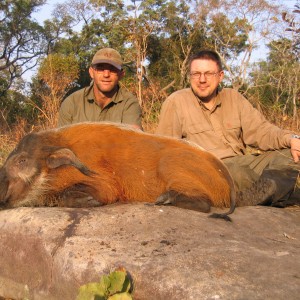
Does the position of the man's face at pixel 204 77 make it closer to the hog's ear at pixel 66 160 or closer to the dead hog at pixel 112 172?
the dead hog at pixel 112 172

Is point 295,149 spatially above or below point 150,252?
above

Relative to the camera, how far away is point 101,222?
3279 millimetres

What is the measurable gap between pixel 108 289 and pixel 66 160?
1.48 metres

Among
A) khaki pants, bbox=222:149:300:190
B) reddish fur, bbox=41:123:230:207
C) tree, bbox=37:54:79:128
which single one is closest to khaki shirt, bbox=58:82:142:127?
khaki pants, bbox=222:149:300:190

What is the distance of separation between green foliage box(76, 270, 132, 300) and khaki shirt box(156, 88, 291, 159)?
2.80m

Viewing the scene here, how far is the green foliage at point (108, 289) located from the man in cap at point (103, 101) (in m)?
3.47

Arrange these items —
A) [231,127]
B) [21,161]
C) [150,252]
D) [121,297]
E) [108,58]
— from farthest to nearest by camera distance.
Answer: [108,58]
[231,127]
[21,161]
[150,252]
[121,297]

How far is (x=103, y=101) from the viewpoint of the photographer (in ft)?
19.8

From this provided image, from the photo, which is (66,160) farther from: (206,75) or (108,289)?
(206,75)

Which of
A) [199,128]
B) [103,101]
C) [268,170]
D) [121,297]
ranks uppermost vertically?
[103,101]

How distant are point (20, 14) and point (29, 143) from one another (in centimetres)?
2351

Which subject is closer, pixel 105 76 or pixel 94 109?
pixel 105 76

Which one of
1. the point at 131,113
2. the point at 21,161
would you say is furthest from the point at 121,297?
the point at 131,113

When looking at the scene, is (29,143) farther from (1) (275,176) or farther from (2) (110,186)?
(1) (275,176)
